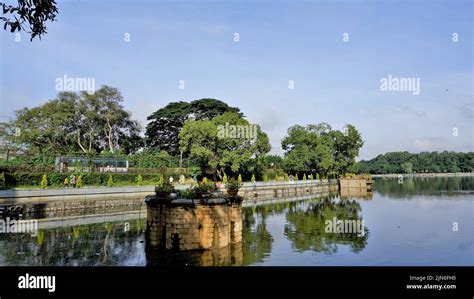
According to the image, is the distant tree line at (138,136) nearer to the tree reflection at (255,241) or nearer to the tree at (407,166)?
the tree reflection at (255,241)

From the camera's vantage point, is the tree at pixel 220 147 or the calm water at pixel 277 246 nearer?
the calm water at pixel 277 246

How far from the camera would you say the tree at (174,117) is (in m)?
72.4

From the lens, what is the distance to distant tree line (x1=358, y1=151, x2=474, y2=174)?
15112cm

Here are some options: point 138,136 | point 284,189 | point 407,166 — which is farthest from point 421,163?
point 138,136

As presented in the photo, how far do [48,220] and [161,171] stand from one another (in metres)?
22.1

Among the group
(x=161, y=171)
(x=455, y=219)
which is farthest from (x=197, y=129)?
(x=455, y=219)

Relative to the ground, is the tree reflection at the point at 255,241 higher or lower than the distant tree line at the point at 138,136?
lower

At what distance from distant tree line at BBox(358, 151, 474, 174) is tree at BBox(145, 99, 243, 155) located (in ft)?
298

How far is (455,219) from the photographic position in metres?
29.3

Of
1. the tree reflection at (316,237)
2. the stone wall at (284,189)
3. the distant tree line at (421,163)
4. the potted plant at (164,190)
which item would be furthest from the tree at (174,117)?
the distant tree line at (421,163)

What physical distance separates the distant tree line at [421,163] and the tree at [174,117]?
3576 inches

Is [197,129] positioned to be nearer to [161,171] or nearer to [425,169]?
[161,171]

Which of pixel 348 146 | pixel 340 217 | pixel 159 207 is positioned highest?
pixel 348 146
